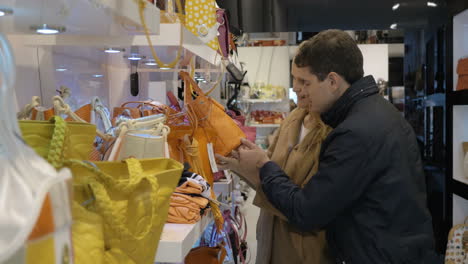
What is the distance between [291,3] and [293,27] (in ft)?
0.79

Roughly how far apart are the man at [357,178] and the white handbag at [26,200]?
125 centimetres

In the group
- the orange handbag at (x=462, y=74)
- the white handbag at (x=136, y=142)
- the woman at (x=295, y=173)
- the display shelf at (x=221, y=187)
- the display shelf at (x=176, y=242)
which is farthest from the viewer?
the orange handbag at (x=462, y=74)

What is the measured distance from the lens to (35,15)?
0.93 metres

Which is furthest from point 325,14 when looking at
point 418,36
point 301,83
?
point 301,83

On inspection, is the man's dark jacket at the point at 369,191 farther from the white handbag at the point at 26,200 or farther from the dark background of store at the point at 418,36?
the dark background of store at the point at 418,36

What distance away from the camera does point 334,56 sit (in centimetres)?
168

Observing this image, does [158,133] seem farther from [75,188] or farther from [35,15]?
[75,188]

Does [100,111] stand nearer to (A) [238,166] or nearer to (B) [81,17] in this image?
(B) [81,17]

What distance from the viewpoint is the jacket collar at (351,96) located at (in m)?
1.65

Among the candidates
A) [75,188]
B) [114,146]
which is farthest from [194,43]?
[75,188]

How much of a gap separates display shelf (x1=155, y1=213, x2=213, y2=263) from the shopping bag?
0.21 meters

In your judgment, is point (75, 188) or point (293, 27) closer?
point (75, 188)

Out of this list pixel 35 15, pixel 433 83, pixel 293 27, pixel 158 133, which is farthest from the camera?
pixel 293 27

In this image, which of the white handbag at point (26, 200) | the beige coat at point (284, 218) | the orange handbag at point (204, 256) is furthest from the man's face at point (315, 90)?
the white handbag at point (26, 200)
